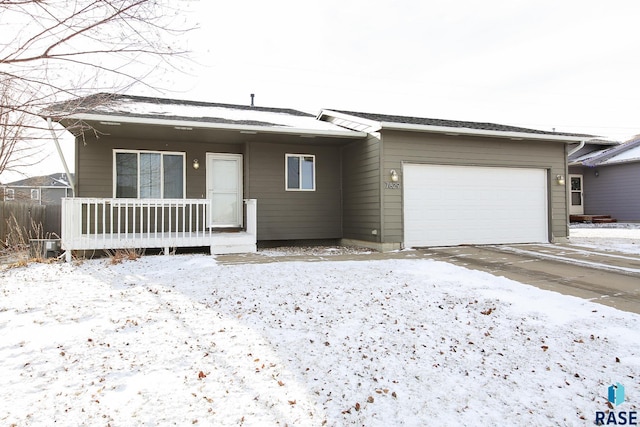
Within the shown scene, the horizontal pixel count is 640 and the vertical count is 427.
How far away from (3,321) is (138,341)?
4.95ft

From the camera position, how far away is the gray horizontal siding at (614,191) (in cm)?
1523

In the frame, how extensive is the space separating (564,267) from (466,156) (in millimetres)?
3525

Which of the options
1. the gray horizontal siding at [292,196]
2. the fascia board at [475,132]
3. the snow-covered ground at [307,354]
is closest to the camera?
the snow-covered ground at [307,354]

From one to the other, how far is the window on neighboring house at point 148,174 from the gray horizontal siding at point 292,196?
1.64 m

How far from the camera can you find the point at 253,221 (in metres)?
8.09

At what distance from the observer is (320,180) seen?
31.5 ft

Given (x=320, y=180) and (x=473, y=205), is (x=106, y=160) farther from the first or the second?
(x=473, y=205)

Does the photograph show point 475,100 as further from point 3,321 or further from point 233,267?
point 3,321

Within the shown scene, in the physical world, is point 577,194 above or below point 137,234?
above

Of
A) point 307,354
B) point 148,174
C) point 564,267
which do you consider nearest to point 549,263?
point 564,267

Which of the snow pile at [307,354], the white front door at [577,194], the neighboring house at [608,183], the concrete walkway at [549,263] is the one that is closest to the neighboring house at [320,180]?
Result: the concrete walkway at [549,263]

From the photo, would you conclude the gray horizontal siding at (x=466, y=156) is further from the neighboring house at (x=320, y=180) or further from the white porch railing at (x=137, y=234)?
the white porch railing at (x=137, y=234)

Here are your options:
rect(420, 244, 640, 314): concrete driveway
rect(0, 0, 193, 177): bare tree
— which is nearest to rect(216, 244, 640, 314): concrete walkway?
rect(420, 244, 640, 314): concrete driveway

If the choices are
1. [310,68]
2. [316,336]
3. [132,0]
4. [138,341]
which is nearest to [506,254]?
[316,336]
